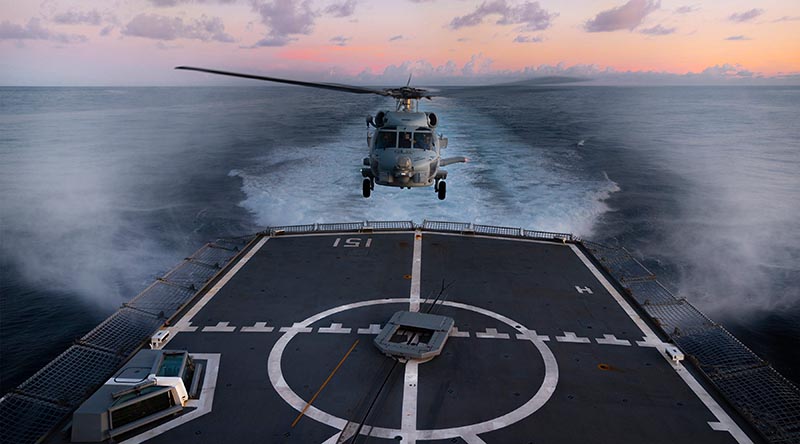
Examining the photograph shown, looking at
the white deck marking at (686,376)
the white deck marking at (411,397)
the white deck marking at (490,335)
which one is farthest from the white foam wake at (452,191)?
the white deck marking at (490,335)

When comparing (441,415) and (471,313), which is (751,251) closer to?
(471,313)

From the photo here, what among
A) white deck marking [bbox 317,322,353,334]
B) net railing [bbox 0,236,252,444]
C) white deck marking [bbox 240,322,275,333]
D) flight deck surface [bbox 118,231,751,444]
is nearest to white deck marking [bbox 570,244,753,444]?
flight deck surface [bbox 118,231,751,444]

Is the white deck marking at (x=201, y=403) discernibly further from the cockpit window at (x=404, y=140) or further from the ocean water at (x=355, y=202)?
the ocean water at (x=355, y=202)

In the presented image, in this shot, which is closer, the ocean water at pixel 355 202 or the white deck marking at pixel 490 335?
the white deck marking at pixel 490 335

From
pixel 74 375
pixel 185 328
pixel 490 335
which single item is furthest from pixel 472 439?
pixel 74 375

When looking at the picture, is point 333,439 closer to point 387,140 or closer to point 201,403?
point 201,403

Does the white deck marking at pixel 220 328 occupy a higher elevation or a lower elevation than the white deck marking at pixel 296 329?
lower

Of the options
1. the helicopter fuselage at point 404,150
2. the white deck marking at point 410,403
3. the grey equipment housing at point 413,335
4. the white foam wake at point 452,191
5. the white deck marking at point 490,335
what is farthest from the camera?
the white foam wake at point 452,191
